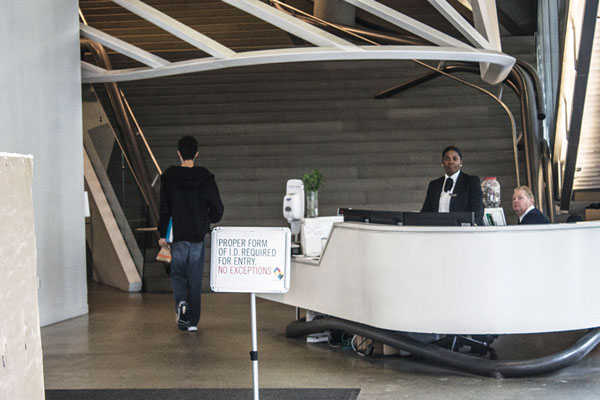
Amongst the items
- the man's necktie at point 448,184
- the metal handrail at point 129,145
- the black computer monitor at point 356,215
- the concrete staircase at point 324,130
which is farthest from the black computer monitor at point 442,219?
the metal handrail at point 129,145

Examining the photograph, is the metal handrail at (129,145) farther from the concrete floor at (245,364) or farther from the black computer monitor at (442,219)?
the black computer monitor at (442,219)

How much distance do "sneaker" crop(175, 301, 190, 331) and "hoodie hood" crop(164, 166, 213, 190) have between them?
3.57ft

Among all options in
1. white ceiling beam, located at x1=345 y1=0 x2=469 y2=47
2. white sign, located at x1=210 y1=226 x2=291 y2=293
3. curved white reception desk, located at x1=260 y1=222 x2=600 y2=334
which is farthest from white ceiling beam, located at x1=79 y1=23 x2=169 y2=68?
white sign, located at x1=210 y1=226 x2=291 y2=293

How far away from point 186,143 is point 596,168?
6.44m

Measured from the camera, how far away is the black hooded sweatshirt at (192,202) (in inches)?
290

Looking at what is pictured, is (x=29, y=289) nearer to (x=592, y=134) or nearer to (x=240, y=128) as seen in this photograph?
(x=592, y=134)

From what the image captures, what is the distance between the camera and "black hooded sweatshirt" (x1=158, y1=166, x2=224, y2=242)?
290 inches

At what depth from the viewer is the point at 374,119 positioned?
13.3 m

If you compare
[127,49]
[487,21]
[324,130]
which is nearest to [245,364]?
[127,49]

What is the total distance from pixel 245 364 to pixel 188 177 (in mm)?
2020

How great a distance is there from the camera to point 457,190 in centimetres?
673

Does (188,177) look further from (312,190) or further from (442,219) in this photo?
(442,219)

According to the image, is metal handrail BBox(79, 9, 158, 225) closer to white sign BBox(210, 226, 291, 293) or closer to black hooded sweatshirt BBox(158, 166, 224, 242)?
black hooded sweatshirt BBox(158, 166, 224, 242)

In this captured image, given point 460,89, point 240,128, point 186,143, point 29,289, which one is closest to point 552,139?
point 460,89
